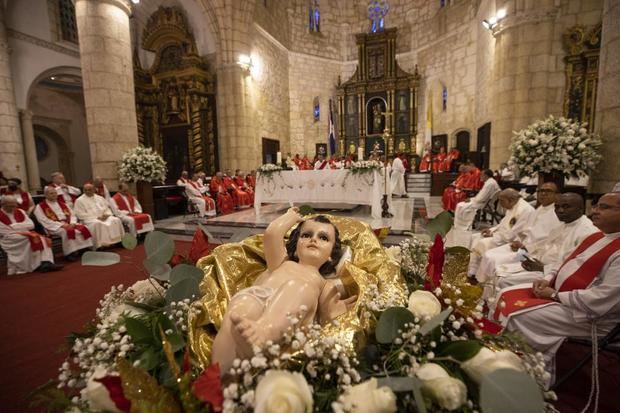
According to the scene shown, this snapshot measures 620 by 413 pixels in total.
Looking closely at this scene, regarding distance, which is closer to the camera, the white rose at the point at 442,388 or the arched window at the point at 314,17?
the white rose at the point at 442,388

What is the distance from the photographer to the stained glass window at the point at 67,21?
1195cm

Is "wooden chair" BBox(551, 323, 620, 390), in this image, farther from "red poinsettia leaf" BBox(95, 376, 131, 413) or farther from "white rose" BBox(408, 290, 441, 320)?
"red poinsettia leaf" BBox(95, 376, 131, 413)

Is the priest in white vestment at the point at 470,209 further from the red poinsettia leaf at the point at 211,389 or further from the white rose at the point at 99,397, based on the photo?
the white rose at the point at 99,397

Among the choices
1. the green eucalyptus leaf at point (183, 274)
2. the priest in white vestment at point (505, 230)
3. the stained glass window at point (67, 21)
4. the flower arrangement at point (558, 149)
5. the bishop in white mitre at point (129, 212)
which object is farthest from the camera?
the stained glass window at point (67, 21)

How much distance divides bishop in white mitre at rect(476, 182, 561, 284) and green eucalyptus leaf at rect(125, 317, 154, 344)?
317 cm

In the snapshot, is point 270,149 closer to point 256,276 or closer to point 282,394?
point 256,276

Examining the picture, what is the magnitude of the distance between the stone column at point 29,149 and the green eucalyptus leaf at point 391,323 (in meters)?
14.9

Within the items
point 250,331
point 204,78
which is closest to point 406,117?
point 204,78

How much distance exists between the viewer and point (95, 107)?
7.36 m

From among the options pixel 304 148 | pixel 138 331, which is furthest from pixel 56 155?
pixel 138 331

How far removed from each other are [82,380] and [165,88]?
13147mm

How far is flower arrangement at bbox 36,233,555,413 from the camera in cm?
75

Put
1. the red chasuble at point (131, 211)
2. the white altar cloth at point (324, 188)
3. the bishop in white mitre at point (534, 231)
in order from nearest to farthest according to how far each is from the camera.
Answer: the bishop in white mitre at point (534, 231), the red chasuble at point (131, 211), the white altar cloth at point (324, 188)

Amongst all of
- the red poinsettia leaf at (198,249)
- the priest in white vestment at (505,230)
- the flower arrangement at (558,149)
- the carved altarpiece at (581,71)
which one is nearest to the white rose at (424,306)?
the red poinsettia leaf at (198,249)
